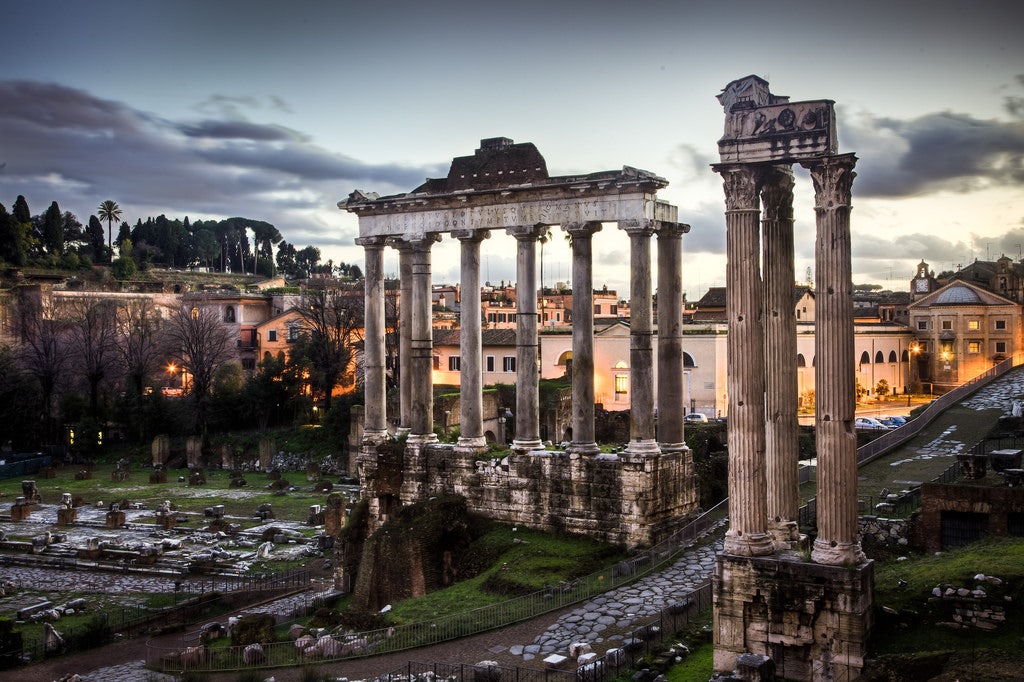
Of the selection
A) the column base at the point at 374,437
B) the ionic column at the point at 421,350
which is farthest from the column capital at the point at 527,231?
the column base at the point at 374,437

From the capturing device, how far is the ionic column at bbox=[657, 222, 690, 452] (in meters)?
23.0

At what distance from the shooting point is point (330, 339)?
56469 millimetres

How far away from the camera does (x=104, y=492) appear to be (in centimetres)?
4466

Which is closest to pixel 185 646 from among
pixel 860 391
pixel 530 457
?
pixel 530 457

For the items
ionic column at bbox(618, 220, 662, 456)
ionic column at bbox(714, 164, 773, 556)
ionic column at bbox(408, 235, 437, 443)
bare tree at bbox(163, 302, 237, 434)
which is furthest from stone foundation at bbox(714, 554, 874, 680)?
bare tree at bbox(163, 302, 237, 434)

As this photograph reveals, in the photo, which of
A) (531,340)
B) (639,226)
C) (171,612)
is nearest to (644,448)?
(531,340)

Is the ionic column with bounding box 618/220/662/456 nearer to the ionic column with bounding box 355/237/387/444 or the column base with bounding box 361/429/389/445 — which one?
the column base with bounding box 361/429/389/445

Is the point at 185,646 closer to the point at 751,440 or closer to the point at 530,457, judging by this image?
the point at 530,457

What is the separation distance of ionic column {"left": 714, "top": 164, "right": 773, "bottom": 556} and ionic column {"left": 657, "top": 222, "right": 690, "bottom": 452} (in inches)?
315

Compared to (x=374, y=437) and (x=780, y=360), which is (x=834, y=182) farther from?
(x=374, y=437)

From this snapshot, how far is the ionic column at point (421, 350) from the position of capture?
84.5ft

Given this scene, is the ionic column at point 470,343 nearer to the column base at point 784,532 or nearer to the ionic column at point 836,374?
the column base at point 784,532

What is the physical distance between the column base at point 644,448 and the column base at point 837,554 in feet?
27.1

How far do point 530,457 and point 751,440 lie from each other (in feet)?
33.0
